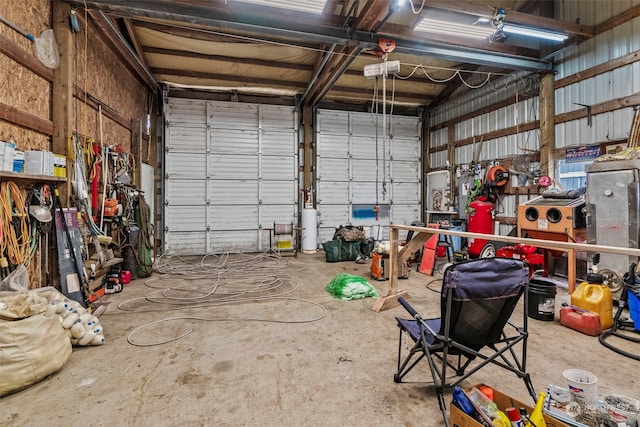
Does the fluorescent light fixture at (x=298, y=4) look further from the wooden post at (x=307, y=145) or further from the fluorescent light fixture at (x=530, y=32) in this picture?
the wooden post at (x=307, y=145)

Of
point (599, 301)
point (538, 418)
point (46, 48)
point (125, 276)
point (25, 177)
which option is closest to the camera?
point (538, 418)

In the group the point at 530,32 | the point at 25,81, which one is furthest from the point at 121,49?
the point at 530,32

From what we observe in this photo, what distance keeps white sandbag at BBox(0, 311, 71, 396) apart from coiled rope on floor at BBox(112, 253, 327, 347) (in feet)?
2.05

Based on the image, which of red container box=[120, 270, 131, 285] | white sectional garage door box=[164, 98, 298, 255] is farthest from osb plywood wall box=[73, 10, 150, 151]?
red container box=[120, 270, 131, 285]

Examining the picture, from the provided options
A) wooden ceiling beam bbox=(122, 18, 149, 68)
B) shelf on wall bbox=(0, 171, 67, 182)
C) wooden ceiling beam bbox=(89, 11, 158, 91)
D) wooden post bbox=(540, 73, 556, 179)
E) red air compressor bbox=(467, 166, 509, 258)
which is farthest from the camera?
red air compressor bbox=(467, 166, 509, 258)

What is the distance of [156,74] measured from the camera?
272 inches

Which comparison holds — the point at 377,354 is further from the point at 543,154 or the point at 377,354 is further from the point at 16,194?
the point at 543,154

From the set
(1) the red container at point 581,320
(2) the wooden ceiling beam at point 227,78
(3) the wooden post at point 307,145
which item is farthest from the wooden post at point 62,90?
(1) the red container at point 581,320

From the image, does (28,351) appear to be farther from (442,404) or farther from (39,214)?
(442,404)

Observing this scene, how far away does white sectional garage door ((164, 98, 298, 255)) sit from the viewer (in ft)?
24.8

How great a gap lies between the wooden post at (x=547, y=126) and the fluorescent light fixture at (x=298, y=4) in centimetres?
466

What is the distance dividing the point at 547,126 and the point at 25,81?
7.89 m

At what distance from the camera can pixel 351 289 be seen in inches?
163

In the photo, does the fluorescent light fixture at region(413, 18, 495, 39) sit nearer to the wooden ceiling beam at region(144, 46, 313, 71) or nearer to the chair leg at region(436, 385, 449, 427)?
the wooden ceiling beam at region(144, 46, 313, 71)
